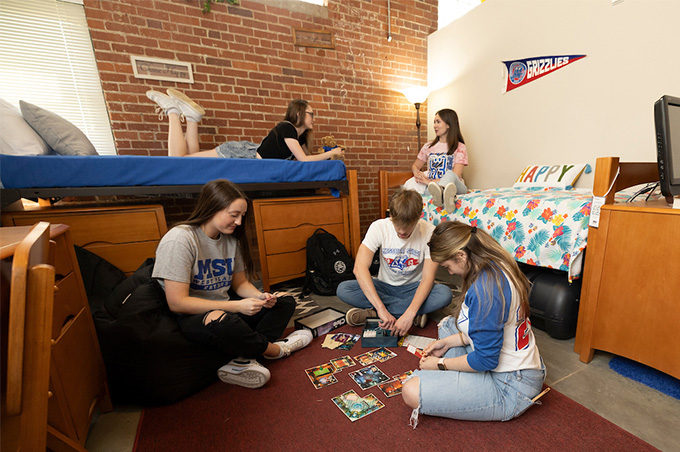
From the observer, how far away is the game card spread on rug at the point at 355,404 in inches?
41.3

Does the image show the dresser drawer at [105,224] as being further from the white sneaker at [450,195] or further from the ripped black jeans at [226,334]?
the white sneaker at [450,195]

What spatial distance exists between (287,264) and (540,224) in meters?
1.78

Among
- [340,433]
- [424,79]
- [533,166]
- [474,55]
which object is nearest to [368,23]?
[424,79]

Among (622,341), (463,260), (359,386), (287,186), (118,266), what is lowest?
(359,386)

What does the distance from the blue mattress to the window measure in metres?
1.01

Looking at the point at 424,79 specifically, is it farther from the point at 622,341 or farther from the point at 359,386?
the point at 359,386

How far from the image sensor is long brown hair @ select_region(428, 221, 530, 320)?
88 centimetres

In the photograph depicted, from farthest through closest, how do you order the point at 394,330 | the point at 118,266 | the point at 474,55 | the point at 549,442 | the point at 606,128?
1. the point at 474,55
2. the point at 606,128
3. the point at 118,266
4. the point at 394,330
5. the point at 549,442

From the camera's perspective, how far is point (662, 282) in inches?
41.3

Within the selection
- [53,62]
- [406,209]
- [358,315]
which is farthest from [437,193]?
[53,62]

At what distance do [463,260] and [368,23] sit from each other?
345cm

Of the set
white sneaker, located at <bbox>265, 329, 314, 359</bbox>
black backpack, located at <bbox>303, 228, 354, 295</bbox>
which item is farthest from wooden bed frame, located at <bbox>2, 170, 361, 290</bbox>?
white sneaker, located at <bbox>265, 329, 314, 359</bbox>

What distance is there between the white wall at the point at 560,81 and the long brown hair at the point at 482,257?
6.43 ft

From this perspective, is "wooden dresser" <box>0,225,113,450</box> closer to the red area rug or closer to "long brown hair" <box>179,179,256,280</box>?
the red area rug
